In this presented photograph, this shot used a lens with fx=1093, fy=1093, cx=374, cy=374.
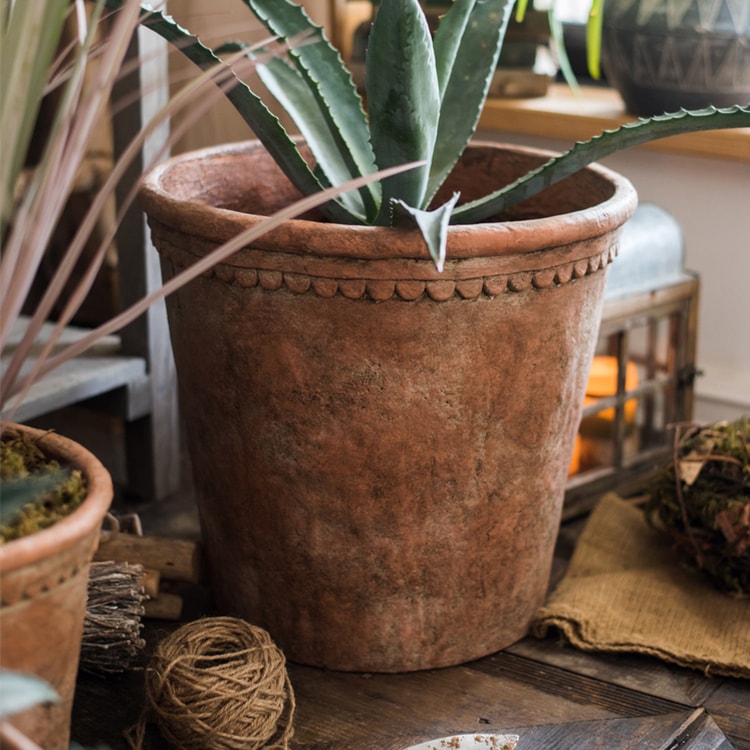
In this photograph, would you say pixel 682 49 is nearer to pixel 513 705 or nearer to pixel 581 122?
pixel 581 122

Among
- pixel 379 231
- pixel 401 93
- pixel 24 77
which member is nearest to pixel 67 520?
pixel 24 77

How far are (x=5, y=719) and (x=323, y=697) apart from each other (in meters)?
0.51

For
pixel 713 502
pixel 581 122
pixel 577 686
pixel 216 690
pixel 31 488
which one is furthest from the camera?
pixel 581 122

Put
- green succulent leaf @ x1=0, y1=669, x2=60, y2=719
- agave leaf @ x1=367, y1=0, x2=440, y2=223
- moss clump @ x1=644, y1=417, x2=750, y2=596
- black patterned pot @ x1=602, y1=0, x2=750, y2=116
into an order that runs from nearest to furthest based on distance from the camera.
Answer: green succulent leaf @ x1=0, y1=669, x2=60, y2=719 < agave leaf @ x1=367, y1=0, x2=440, y2=223 < moss clump @ x1=644, y1=417, x2=750, y2=596 < black patterned pot @ x1=602, y1=0, x2=750, y2=116

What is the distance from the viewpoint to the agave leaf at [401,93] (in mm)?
1045

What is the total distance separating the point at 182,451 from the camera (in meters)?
1.96

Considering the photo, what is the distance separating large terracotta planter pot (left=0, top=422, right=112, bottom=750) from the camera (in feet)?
2.55

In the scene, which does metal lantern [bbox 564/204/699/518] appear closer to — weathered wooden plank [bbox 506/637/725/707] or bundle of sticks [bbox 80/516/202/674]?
weathered wooden plank [bbox 506/637/725/707]

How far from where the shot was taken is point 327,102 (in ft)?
3.94

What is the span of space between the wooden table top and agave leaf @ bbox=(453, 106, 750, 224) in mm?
548

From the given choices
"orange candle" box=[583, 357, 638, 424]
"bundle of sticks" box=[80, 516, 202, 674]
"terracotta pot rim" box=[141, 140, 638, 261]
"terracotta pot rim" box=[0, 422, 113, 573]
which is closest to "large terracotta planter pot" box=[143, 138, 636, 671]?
"terracotta pot rim" box=[141, 140, 638, 261]

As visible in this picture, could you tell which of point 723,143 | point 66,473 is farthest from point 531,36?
point 66,473

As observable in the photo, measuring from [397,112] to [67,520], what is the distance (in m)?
0.52

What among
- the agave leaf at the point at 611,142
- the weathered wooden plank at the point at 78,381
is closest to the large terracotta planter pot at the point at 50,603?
the agave leaf at the point at 611,142
